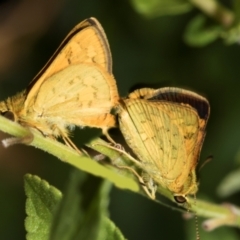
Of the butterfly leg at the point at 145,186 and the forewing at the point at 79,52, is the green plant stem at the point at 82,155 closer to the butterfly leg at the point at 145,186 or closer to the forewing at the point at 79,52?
the butterfly leg at the point at 145,186

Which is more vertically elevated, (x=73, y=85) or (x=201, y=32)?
(x=73, y=85)

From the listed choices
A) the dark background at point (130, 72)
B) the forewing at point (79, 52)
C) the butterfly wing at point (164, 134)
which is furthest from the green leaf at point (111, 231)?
the dark background at point (130, 72)

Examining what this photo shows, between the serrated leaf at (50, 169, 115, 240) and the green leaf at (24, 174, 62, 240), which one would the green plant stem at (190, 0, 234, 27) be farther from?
the serrated leaf at (50, 169, 115, 240)

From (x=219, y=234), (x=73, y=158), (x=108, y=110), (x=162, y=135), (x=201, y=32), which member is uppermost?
(x=73, y=158)

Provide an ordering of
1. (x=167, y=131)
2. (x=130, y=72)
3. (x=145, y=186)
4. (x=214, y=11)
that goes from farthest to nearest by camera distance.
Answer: (x=130, y=72) → (x=214, y=11) → (x=167, y=131) → (x=145, y=186)

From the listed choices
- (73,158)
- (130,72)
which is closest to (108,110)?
(73,158)

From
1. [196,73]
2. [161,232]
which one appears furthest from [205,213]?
[196,73]

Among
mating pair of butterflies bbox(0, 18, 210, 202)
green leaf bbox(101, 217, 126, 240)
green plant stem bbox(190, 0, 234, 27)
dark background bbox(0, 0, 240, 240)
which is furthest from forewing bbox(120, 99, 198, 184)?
dark background bbox(0, 0, 240, 240)

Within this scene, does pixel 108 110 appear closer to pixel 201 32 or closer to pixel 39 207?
pixel 39 207
